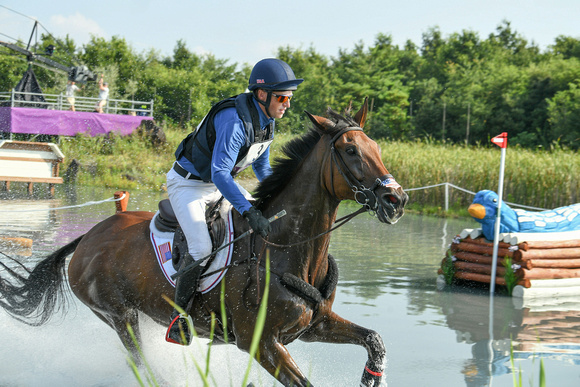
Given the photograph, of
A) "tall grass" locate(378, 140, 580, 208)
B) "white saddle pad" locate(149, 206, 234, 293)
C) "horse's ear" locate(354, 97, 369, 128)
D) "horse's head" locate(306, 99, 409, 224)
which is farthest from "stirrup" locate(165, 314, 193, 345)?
"tall grass" locate(378, 140, 580, 208)

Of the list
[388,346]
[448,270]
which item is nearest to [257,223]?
[388,346]

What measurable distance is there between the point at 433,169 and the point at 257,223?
17.0 m

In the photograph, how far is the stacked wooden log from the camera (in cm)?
809

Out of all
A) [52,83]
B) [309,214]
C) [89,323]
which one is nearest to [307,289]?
[309,214]

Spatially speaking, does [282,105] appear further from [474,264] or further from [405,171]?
[405,171]

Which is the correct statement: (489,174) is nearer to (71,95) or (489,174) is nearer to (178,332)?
(178,332)

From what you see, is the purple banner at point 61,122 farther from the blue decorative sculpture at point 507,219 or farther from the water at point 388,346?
the blue decorative sculpture at point 507,219

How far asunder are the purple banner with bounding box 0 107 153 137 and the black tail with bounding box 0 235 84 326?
22574 mm

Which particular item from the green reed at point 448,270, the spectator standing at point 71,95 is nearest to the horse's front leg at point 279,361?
the green reed at point 448,270

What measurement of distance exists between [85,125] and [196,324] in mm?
25037

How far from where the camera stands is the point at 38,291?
5.17 meters

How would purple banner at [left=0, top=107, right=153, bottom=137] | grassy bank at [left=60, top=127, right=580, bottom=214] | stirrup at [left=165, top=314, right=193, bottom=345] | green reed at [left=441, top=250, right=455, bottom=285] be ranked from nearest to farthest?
stirrup at [left=165, top=314, right=193, bottom=345] → green reed at [left=441, top=250, right=455, bottom=285] → grassy bank at [left=60, top=127, right=580, bottom=214] → purple banner at [left=0, top=107, right=153, bottom=137]

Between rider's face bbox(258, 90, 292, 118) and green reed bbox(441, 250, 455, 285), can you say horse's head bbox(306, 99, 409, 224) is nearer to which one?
rider's face bbox(258, 90, 292, 118)

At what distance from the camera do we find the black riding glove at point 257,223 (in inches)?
137
